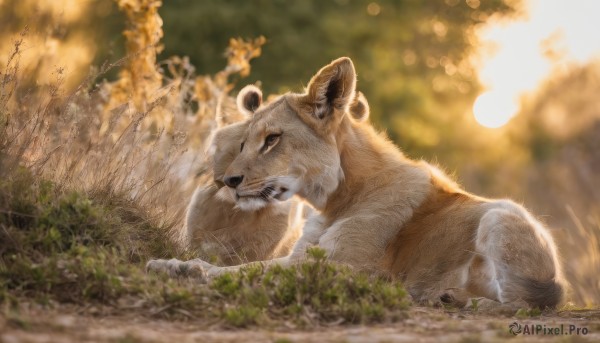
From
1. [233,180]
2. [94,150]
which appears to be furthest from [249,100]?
[94,150]

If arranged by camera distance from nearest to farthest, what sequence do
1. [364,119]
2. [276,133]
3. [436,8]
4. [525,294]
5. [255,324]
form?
[255,324]
[525,294]
[276,133]
[364,119]
[436,8]

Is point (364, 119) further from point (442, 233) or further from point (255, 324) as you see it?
point (255, 324)

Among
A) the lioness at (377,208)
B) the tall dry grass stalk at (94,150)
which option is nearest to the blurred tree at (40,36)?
the tall dry grass stalk at (94,150)

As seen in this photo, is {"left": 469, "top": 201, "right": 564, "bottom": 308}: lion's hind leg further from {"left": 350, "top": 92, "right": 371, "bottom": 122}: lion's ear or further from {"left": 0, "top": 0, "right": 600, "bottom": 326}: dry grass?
{"left": 350, "top": 92, "right": 371, "bottom": 122}: lion's ear

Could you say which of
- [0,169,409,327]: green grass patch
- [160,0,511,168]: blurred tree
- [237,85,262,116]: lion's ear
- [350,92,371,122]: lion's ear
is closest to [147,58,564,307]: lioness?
[350,92,371,122]: lion's ear

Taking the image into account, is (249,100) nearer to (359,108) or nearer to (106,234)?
(359,108)

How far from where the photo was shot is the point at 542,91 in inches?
1300

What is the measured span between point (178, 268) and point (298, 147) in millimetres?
1415

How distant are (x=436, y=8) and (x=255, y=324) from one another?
22509 millimetres

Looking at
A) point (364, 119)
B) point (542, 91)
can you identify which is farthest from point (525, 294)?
point (542, 91)

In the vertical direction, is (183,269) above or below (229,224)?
below

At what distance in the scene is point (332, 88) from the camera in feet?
22.7

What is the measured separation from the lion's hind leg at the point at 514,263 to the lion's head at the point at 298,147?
4.05 ft

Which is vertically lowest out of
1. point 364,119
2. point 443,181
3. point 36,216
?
point 36,216
